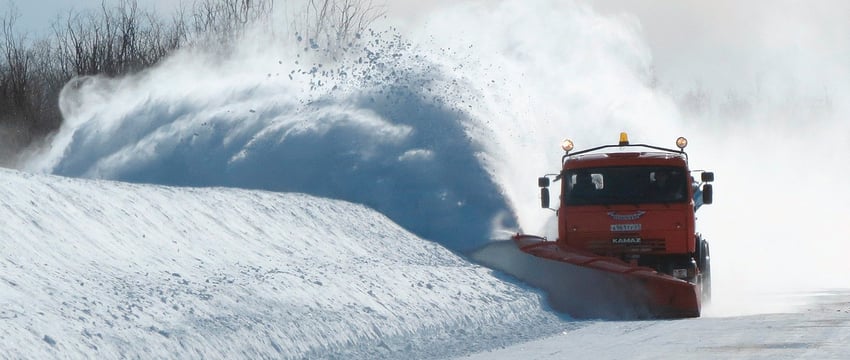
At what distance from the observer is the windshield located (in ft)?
58.2

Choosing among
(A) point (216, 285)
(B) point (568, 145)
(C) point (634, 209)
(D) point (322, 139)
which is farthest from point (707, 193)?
(D) point (322, 139)

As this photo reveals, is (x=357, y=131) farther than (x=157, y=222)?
Yes

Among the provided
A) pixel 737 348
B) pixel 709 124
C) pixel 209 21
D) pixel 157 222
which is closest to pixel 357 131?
pixel 157 222

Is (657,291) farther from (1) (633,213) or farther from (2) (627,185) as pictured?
(2) (627,185)

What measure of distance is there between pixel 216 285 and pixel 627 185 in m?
6.83

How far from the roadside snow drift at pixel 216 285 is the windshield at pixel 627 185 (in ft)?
5.53

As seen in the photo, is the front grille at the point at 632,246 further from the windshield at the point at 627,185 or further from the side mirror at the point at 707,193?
the side mirror at the point at 707,193

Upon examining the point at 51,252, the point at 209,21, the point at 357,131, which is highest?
the point at 209,21

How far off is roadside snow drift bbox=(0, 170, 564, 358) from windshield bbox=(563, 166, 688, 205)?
1685mm

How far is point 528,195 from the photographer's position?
22531mm

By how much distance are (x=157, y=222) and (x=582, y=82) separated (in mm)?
13193

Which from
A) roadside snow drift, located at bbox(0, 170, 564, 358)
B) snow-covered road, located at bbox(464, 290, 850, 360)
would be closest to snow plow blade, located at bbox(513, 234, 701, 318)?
snow-covered road, located at bbox(464, 290, 850, 360)

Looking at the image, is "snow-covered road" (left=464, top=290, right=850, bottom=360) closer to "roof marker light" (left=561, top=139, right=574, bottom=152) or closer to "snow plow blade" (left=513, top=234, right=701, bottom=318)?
"snow plow blade" (left=513, top=234, right=701, bottom=318)

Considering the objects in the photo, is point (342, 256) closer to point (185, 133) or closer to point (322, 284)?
point (322, 284)
